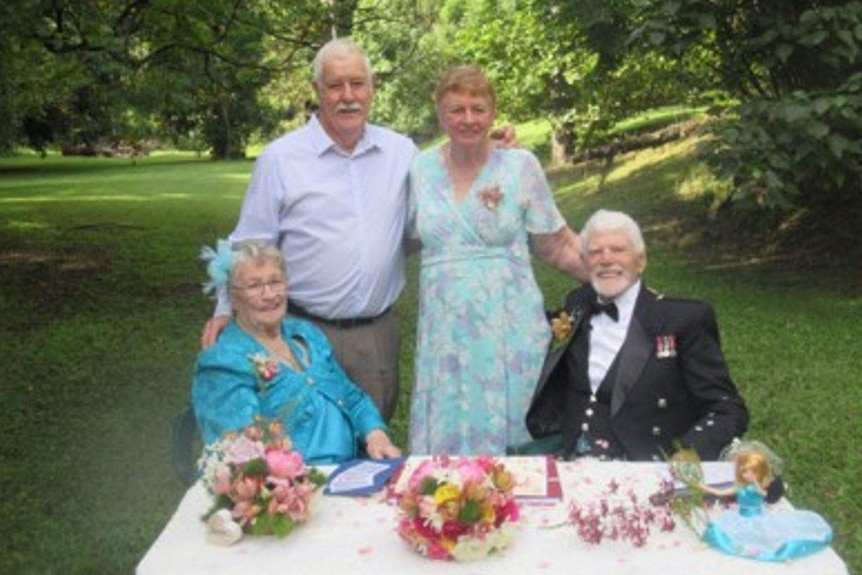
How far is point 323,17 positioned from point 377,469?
10.6m

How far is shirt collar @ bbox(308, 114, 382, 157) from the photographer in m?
3.75

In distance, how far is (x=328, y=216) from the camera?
12.2 feet

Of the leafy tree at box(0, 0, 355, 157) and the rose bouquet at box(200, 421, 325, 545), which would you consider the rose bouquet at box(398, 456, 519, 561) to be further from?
the leafy tree at box(0, 0, 355, 157)

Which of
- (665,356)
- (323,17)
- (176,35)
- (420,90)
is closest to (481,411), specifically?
(665,356)

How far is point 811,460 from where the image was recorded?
5777mm

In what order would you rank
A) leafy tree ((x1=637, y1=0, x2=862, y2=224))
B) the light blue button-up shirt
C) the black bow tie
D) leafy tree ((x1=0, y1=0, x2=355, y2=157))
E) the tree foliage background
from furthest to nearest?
leafy tree ((x1=0, y1=0, x2=355, y2=157)), the tree foliage background, leafy tree ((x1=637, y1=0, x2=862, y2=224)), the light blue button-up shirt, the black bow tie

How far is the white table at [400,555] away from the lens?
2301mm

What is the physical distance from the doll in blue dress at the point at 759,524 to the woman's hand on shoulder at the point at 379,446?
116 centimetres

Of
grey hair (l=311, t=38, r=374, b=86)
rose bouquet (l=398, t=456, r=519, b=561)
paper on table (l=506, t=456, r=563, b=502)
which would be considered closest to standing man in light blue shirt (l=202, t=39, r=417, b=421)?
grey hair (l=311, t=38, r=374, b=86)

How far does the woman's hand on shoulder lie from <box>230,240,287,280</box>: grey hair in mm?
622

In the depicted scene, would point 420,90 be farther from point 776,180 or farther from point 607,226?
point 607,226

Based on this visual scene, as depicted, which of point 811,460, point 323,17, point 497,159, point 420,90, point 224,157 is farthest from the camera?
point 224,157

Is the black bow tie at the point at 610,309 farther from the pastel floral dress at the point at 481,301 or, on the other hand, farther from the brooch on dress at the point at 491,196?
the brooch on dress at the point at 491,196

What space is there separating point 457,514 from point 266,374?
114 centimetres
